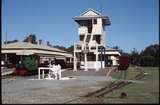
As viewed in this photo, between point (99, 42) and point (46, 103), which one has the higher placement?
point (99, 42)

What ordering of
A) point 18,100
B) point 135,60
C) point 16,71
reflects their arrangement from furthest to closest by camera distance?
1. point 135,60
2. point 16,71
3. point 18,100

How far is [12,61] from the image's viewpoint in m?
67.7

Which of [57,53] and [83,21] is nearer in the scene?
[83,21]

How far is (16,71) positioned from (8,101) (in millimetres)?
24771

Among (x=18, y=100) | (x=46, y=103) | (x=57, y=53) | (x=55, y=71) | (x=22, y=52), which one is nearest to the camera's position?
(x=46, y=103)

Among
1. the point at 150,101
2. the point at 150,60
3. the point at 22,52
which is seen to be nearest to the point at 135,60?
the point at 150,60

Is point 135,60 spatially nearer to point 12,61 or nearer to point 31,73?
point 12,61

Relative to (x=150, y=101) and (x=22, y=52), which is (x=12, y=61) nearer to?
(x=22, y=52)

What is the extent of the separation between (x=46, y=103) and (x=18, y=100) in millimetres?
1402

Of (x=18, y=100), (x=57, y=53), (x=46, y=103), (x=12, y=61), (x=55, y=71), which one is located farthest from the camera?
(x=57, y=53)

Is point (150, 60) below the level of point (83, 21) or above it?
below

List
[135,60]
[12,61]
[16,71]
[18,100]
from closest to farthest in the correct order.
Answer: [18,100], [16,71], [12,61], [135,60]

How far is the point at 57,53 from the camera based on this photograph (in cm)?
7475

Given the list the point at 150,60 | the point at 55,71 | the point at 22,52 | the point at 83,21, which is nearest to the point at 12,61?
the point at 22,52
